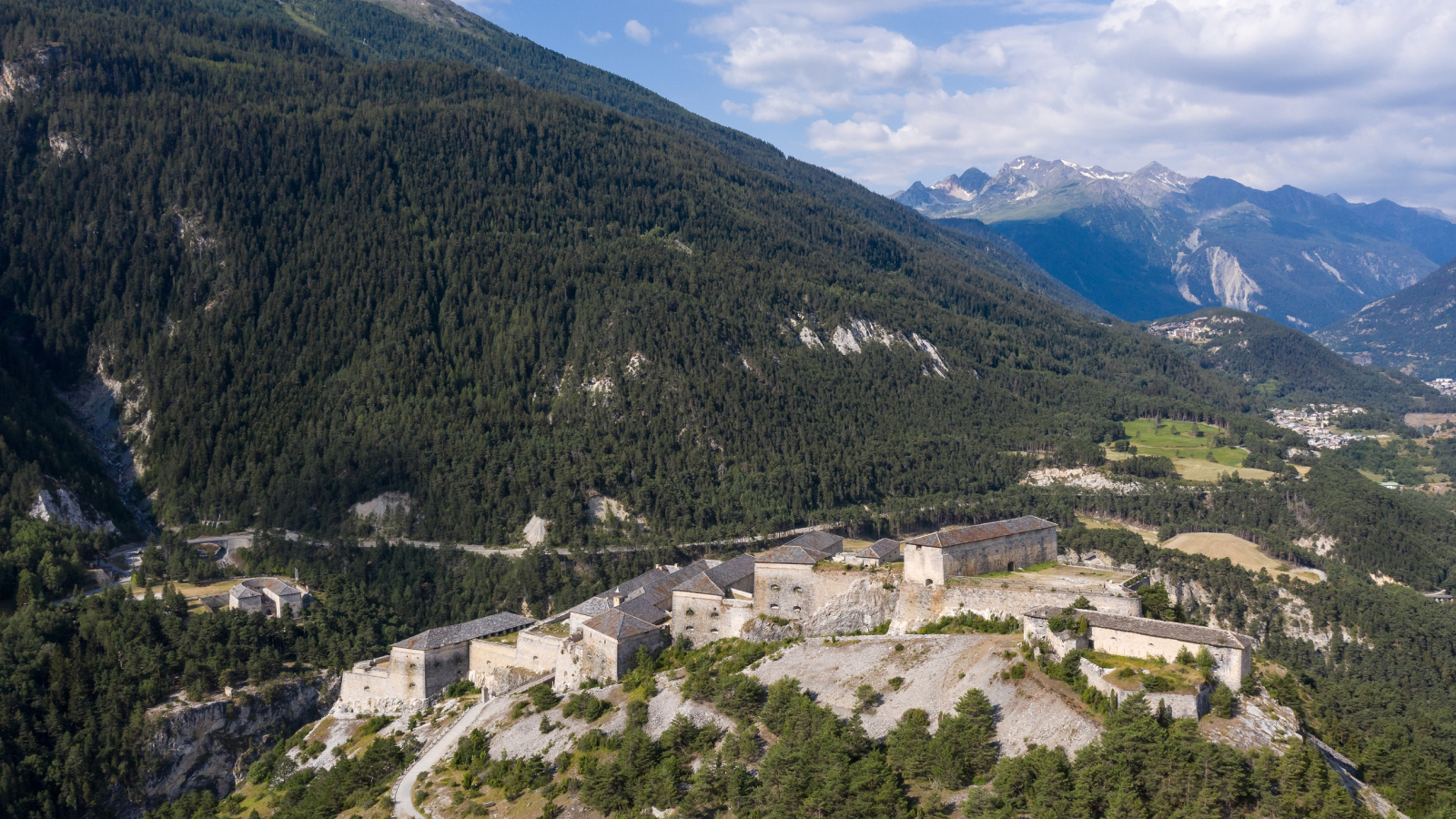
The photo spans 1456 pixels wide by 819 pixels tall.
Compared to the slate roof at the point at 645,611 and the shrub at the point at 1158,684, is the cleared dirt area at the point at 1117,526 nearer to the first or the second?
the slate roof at the point at 645,611

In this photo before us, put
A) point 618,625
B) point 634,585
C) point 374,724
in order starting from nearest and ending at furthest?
1. point 618,625
2. point 374,724
3. point 634,585

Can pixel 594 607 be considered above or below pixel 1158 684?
below

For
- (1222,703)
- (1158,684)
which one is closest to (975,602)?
(1158,684)

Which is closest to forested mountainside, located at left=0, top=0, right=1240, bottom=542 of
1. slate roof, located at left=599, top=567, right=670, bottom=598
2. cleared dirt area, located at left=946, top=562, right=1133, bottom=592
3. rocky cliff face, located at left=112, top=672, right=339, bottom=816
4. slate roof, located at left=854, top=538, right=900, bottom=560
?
rocky cliff face, located at left=112, top=672, right=339, bottom=816

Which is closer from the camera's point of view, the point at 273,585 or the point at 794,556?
the point at 794,556

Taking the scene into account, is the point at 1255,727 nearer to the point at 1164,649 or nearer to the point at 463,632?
the point at 1164,649

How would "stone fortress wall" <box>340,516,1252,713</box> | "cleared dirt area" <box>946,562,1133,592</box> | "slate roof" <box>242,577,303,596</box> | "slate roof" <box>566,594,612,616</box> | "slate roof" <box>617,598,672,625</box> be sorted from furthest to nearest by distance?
"slate roof" <box>242,577,303,596</box> → "slate roof" <box>566,594,612,616</box> → "slate roof" <box>617,598,672,625</box> → "cleared dirt area" <box>946,562,1133,592</box> → "stone fortress wall" <box>340,516,1252,713</box>

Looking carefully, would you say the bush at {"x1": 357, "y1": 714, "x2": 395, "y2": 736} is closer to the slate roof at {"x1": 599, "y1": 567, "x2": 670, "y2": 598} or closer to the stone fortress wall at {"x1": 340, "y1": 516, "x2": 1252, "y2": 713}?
the stone fortress wall at {"x1": 340, "y1": 516, "x2": 1252, "y2": 713}
